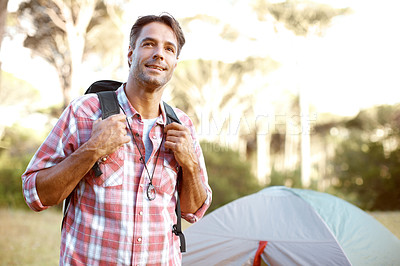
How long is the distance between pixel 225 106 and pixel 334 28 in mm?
6885

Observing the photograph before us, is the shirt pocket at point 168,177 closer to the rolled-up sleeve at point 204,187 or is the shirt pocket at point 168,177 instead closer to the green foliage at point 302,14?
the rolled-up sleeve at point 204,187

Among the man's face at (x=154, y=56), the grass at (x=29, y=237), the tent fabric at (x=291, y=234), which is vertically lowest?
the grass at (x=29, y=237)

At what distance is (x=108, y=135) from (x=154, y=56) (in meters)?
0.32

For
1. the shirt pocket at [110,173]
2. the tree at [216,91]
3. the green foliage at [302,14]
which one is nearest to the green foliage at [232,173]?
the green foliage at [302,14]

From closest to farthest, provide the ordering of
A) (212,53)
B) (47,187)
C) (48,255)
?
1. (47,187)
2. (48,255)
3. (212,53)

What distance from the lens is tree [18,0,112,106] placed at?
9992mm

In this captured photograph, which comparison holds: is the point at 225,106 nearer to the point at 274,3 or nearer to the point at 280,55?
the point at 280,55

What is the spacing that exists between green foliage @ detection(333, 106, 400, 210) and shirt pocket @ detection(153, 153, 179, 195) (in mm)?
9310

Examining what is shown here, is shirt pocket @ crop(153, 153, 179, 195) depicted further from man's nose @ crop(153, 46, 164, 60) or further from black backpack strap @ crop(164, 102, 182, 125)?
man's nose @ crop(153, 46, 164, 60)

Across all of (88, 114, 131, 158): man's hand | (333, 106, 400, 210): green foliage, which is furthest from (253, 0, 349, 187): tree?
(88, 114, 131, 158): man's hand

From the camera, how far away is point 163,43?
4.25 ft

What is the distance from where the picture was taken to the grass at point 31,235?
5.39 meters

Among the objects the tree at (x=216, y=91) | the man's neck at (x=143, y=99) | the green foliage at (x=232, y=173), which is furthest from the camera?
the tree at (x=216, y=91)

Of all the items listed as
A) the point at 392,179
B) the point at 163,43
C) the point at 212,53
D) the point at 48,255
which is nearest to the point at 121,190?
the point at 163,43
